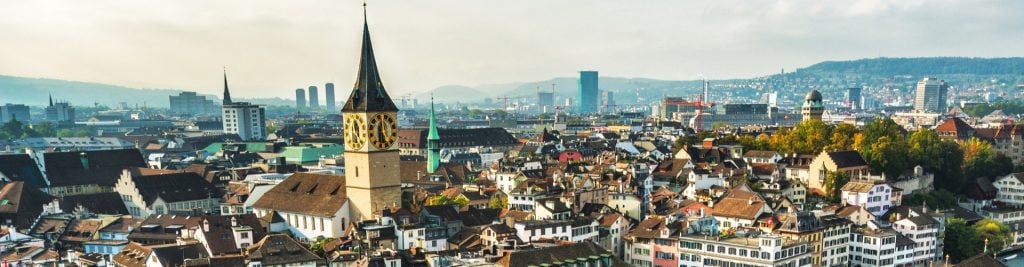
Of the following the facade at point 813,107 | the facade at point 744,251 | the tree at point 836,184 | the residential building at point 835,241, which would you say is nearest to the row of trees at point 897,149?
the tree at point 836,184

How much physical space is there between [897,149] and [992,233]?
43.5ft

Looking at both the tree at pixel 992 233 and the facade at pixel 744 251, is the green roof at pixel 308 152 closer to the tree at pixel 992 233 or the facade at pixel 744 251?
the facade at pixel 744 251

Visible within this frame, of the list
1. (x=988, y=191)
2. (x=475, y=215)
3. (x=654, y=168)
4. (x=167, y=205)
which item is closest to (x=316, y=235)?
(x=475, y=215)

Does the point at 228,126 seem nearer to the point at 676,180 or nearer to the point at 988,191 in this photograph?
the point at 676,180

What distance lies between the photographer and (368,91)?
54562 mm

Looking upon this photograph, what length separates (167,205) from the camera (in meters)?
66.8

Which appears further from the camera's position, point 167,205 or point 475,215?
point 167,205

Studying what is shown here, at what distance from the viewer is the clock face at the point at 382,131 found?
54031mm

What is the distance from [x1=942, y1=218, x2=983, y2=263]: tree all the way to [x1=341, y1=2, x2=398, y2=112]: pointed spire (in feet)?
143

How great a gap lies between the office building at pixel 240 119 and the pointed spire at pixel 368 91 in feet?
401

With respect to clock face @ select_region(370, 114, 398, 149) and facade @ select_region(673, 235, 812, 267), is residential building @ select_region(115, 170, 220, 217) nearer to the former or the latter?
clock face @ select_region(370, 114, 398, 149)

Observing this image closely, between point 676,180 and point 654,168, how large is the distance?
4.20 meters

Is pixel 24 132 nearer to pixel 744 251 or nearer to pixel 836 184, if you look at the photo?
pixel 836 184

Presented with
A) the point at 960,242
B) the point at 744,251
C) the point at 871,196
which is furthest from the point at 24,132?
the point at 960,242
